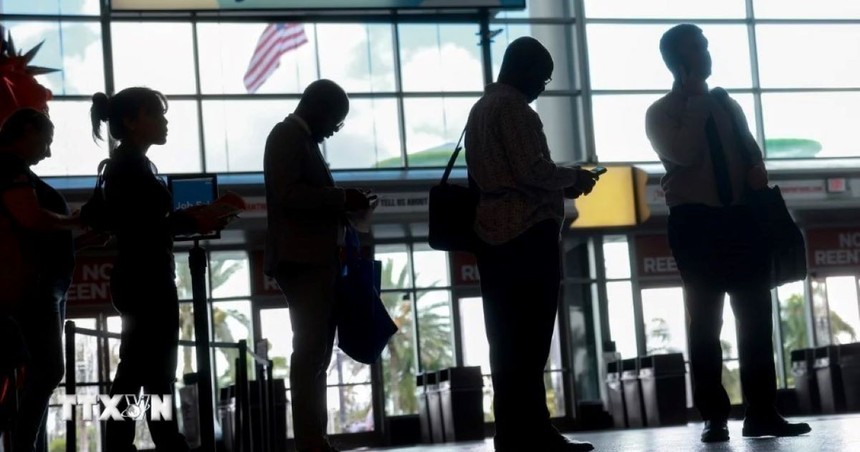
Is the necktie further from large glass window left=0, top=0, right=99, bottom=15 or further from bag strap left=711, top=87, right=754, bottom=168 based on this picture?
large glass window left=0, top=0, right=99, bottom=15

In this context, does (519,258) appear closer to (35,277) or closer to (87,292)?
(35,277)

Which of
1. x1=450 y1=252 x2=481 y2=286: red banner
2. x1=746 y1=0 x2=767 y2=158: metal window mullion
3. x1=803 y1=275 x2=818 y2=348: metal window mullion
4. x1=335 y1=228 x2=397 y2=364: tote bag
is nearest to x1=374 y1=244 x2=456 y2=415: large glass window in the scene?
x1=450 y1=252 x2=481 y2=286: red banner

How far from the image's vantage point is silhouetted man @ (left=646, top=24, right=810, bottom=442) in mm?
5512

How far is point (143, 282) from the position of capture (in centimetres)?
442

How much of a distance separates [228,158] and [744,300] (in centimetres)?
1656

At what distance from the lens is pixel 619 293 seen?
23.3m

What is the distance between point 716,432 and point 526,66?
5.27 ft

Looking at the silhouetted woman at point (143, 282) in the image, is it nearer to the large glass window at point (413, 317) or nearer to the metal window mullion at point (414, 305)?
the large glass window at point (413, 317)

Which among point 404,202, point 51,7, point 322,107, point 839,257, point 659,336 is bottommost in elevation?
point 659,336

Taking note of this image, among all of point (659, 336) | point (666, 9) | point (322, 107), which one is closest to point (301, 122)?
point (322, 107)

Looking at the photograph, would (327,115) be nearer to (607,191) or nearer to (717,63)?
(607,191)

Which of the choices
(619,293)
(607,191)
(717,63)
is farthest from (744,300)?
(717,63)

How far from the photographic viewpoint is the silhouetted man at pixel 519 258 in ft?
15.4

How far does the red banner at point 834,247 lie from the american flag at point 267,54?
9409mm
